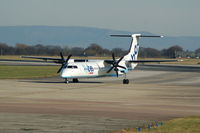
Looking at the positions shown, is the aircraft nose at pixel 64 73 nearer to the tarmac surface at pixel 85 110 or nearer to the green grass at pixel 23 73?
the tarmac surface at pixel 85 110

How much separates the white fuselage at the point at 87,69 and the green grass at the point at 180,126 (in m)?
26.3

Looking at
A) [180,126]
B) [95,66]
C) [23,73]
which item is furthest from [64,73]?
[180,126]

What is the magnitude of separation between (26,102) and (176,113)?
1003 cm

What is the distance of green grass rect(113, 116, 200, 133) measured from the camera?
20.6m

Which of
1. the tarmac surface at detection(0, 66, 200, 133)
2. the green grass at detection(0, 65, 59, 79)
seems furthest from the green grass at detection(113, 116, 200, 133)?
the green grass at detection(0, 65, 59, 79)

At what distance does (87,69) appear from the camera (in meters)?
51.8

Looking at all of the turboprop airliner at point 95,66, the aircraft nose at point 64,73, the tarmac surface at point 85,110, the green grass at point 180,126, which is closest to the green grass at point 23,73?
the turboprop airliner at point 95,66

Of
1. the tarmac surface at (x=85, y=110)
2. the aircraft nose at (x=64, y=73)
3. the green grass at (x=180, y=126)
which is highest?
the aircraft nose at (x=64, y=73)

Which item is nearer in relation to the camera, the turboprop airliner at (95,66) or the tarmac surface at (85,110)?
the tarmac surface at (85,110)

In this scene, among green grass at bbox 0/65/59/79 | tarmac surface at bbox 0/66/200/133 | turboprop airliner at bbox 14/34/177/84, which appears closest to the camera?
tarmac surface at bbox 0/66/200/133

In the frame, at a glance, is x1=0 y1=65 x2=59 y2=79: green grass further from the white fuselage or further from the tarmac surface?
the tarmac surface

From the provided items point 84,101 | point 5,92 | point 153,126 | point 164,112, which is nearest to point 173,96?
point 84,101

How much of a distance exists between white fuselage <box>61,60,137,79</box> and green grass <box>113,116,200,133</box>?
86.2ft

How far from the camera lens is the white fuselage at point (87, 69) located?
49594 millimetres
